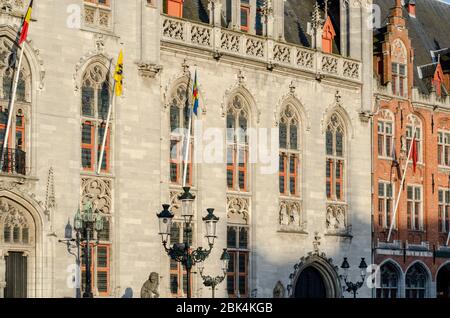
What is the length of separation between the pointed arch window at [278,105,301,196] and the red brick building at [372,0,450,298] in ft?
15.0

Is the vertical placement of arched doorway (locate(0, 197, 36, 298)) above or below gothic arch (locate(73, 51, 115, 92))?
below

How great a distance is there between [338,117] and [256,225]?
6.40m

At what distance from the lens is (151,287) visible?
32.8m

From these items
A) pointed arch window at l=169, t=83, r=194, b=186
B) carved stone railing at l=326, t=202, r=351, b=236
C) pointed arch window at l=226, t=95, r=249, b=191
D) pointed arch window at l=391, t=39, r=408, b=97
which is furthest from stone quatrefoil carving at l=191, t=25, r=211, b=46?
pointed arch window at l=391, t=39, r=408, b=97

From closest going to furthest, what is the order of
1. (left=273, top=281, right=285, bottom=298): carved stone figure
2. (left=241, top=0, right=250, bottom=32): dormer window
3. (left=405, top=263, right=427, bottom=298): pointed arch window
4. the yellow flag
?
the yellow flag
(left=273, top=281, right=285, bottom=298): carved stone figure
(left=241, top=0, right=250, bottom=32): dormer window
(left=405, top=263, right=427, bottom=298): pointed arch window

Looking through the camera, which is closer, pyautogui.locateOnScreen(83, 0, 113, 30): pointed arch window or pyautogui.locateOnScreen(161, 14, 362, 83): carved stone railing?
pyautogui.locateOnScreen(83, 0, 113, 30): pointed arch window

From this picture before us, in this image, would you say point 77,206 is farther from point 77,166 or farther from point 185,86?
point 185,86

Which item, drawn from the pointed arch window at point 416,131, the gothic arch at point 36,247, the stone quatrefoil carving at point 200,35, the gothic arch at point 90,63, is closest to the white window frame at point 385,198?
the pointed arch window at point 416,131

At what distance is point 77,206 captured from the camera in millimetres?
32031

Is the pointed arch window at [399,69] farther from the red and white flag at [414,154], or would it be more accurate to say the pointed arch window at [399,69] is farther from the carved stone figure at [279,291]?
the carved stone figure at [279,291]

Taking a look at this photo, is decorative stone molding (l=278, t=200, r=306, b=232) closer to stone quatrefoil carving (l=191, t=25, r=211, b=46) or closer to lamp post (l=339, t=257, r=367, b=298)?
lamp post (l=339, t=257, r=367, b=298)

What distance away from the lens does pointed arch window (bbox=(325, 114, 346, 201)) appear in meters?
41.0
